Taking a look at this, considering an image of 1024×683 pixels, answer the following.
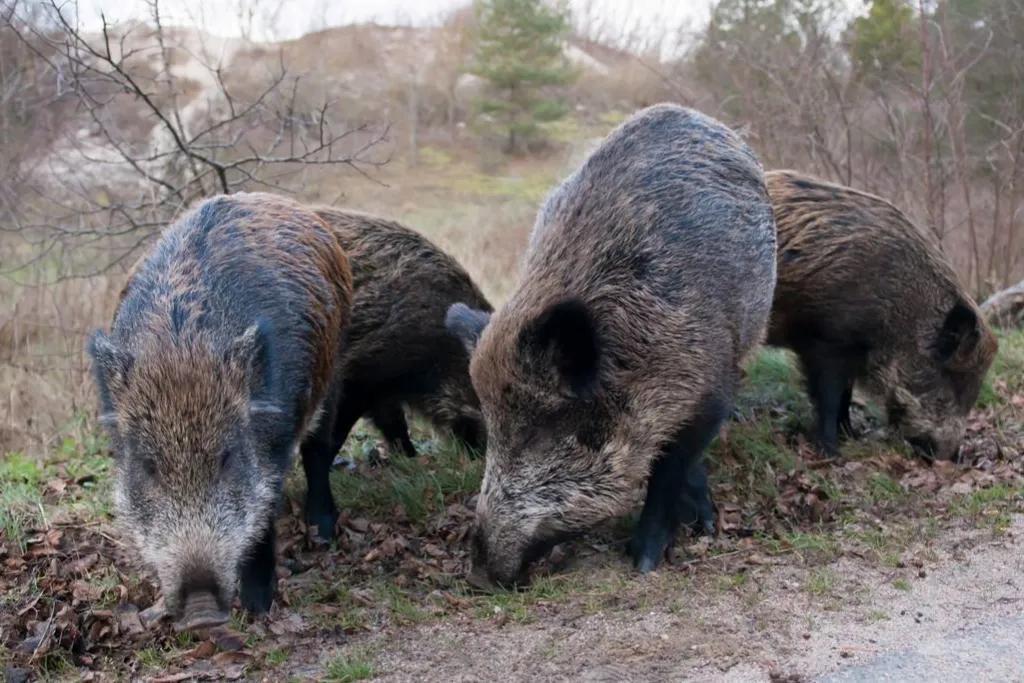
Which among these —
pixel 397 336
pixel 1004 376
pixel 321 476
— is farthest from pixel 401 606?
pixel 1004 376

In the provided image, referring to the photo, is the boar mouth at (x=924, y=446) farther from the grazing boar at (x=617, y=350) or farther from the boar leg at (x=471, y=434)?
the boar leg at (x=471, y=434)

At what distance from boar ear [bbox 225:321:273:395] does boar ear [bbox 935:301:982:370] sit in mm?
4366

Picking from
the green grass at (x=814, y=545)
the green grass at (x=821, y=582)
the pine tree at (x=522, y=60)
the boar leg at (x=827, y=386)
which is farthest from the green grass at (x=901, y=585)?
the pine tree at (x=522, y=60)

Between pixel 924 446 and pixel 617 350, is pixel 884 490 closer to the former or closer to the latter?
pixel 924 446

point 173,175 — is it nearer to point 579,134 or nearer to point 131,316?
point 131,316

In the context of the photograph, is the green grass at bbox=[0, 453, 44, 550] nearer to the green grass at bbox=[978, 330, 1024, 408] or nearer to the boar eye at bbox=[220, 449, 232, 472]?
the boar eye at bbox=[220, 449, 232, 472]

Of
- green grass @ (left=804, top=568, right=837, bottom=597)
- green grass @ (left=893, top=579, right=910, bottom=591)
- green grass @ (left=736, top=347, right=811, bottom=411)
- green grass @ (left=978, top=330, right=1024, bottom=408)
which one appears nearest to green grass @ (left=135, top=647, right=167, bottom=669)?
green grass @ (left=804, top=568, right=837, bottom=597)

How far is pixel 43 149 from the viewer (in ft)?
40.2

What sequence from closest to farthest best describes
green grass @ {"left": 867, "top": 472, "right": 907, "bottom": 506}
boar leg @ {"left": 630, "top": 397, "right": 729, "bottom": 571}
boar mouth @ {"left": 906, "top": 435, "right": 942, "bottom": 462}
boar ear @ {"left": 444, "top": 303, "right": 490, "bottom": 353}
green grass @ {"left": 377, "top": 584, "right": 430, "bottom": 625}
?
green grass @ {"left": 377, "top": 584, "right": 430, "bottom": 625}, boar leg @ {"left": 630, "top": 397, "right": 729, "bottom": 571}, boar ear @ {"left": 444, "top": 303, "right": 490, "bottom": 353}, green grass @ {"left": 867, "top": 472, "right": 907, "bottom": 506}, boar mouth @ {"left": 906, "top": 435, "right": 942, "bottom": 462}

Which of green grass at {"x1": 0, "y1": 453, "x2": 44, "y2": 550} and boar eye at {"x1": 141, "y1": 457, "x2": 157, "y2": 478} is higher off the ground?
boar eye at {"x1": 141, "y1": 457, "x2": 157, "y2": 478}

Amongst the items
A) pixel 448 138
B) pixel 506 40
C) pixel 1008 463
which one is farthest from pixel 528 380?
pixel 448 138

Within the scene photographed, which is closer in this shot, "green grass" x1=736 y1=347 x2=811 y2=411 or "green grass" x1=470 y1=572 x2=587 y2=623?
"green grass" x1=470 y1=572 x2=587 y2=623

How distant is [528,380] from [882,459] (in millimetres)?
2890

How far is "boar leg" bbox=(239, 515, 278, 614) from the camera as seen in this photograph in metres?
4.38
